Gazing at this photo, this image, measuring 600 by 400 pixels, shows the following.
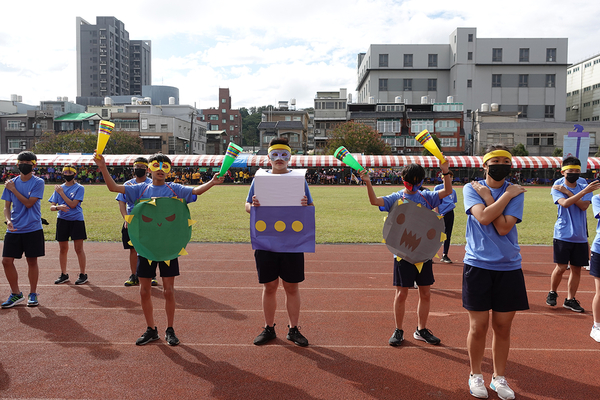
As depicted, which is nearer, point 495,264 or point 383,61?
point 495,264

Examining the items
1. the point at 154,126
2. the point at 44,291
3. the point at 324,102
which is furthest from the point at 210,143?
the point at 44,291

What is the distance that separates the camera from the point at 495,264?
361cm

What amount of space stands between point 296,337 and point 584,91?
111527mm

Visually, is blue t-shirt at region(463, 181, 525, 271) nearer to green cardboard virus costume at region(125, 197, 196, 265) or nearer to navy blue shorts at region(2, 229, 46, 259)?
green cardboard virus costume at region(125, 197, 196, 265)

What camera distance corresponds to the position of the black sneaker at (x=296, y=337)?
4.82m

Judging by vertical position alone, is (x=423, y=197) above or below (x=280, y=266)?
above

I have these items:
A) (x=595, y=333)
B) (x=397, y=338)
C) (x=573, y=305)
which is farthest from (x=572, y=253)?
(x=397, y=338)

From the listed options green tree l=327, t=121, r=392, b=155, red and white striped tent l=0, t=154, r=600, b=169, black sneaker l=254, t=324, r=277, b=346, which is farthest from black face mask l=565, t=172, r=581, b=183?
green tree l=327, t=121, r=392, b=155

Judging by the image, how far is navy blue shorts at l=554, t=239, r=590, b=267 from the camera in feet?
19.3

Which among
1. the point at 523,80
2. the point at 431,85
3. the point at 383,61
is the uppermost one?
the point at 383,61

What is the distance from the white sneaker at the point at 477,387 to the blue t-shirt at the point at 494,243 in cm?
99

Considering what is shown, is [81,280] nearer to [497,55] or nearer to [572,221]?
[572,221]

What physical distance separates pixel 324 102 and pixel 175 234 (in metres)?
79.6

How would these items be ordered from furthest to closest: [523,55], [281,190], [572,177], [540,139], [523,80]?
[523,55]
[523,80]
[540,139]
[572,177]
[281,190]
